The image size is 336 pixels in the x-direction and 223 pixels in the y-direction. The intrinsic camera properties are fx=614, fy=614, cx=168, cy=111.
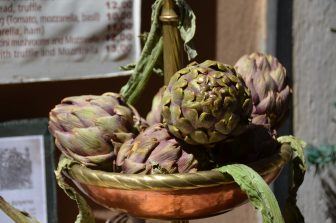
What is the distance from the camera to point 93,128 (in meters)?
0.67

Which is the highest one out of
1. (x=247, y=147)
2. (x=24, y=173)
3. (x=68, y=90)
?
(x=247, y=147)

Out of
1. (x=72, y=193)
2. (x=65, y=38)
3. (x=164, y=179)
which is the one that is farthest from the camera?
(x=65, y=38)

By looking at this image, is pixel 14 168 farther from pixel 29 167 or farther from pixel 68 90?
pixel 68 90

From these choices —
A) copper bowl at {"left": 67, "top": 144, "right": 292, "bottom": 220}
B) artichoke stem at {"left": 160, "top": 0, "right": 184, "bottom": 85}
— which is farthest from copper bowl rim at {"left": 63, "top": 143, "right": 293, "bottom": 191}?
artichoke stem at {"left": 160, "top": 0, "right": 184, "bottom": 85}

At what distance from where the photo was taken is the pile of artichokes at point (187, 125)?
2.03 feet

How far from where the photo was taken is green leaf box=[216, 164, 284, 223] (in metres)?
0.59

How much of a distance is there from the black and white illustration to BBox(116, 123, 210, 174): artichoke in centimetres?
74

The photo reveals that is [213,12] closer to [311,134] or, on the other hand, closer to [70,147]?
[311,134]

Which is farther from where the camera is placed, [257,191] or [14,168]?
[14,168]

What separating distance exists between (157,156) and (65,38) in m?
0.76

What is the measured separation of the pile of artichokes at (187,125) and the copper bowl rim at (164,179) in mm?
26

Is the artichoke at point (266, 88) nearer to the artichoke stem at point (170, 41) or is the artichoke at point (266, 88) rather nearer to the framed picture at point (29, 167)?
the artichoke stem at point (170, 41)

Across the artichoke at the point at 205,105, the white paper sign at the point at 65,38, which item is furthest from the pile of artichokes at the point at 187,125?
the white paper sign at the point at 65,38

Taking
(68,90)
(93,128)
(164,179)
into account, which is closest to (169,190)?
(164,179)
